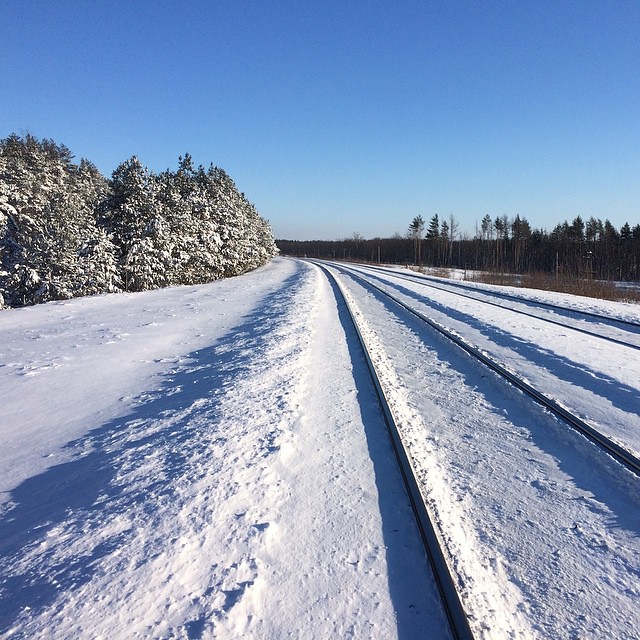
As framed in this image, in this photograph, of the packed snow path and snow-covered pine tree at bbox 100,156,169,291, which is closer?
the packed snow path

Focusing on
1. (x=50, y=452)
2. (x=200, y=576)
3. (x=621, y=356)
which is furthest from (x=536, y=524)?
(x=621, y=356)

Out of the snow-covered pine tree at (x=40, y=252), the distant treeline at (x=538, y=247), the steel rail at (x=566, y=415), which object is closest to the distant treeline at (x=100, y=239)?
the snow-covered pine tree at (x=40, y=252)

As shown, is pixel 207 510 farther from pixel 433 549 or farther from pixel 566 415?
pixel 566 415

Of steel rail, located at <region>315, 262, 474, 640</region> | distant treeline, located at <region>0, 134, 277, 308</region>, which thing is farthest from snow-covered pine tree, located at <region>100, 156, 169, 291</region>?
steel rail, located at <region>315, 262, 474, 640</region>

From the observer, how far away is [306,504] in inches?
134

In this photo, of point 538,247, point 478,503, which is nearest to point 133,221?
point 478,503

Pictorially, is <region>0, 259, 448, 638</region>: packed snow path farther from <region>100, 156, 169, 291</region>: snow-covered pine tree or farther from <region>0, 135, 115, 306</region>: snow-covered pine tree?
<region>100, 156, 169, 291</region>: snow-covered pine tree

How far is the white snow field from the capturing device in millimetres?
2387

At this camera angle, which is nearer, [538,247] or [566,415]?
[566,415]

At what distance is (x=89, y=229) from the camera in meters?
24.2

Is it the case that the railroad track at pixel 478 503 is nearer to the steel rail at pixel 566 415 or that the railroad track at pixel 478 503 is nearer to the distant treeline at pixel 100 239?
the steel rail at pixel 566 415

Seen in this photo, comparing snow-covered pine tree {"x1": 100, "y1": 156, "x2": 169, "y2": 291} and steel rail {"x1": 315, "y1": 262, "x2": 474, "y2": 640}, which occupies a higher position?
snow-covered pine tree {"x1": 100, "y1": 156, "x2": 169, "y2": 291}

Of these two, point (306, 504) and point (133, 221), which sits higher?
point (133, 221)

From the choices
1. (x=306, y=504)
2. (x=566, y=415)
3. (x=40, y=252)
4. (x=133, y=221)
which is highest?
(x=133, y=221)
